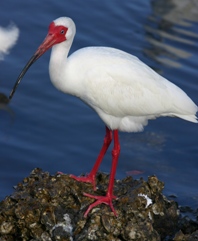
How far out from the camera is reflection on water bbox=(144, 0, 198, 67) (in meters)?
13.2

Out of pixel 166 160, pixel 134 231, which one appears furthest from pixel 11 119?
pixel 134 231

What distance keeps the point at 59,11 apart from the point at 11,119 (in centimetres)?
365

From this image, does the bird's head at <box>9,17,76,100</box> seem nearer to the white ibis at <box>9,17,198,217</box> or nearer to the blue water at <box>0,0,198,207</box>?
the white ibis at <box>9,17,198,217</box>

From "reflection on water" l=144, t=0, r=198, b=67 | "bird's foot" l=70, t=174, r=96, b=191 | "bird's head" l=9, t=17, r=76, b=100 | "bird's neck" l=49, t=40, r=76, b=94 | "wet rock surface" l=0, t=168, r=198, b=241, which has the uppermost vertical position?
"reflection on water" l=144, t=0, r=198, b=67

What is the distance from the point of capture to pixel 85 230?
7648 mm

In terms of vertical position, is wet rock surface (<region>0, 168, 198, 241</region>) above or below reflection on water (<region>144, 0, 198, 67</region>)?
below

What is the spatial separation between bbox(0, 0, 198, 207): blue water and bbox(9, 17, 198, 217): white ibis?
120 cm

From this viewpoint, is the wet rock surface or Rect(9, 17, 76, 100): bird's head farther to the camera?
Rect(9, 17, 76, 100): bird's head

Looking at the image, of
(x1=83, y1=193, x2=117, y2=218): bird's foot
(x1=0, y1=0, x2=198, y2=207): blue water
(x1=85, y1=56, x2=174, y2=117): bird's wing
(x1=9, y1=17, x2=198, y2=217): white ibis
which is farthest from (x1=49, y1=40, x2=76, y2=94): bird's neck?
(x1=0, y1=0, x2=198, y2=207): blue water

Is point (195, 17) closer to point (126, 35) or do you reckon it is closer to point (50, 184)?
point (126, 35)

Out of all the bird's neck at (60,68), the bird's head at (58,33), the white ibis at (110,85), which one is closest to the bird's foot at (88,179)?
the white ibis at (110,85)

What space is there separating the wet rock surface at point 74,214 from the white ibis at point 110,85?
20cm

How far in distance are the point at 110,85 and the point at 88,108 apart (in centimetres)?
273

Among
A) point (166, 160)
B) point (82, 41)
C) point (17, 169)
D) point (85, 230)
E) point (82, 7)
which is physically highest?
point (82, 7)
